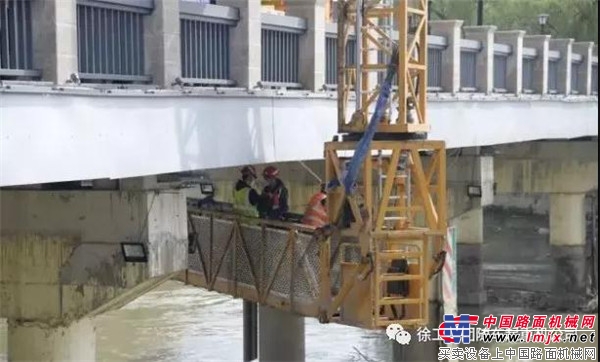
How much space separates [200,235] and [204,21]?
136 inches

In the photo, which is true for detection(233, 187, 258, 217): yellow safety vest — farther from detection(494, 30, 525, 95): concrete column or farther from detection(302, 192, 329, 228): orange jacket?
detection(494, 30, 525, 95): concrete column

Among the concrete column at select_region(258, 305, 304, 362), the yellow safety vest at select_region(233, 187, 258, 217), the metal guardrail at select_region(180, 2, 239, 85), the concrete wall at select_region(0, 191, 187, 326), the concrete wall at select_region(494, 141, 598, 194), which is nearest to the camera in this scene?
the concrete wall at select_region(0, 191, 187, 326)

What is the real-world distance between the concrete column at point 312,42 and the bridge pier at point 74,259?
8.63 feet

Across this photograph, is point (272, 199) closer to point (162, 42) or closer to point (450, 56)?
point (162, 42)

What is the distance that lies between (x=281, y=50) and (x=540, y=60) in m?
11.0

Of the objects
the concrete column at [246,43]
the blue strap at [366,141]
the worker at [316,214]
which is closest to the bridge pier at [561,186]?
the worker at [316,214]

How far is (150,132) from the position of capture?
9.05 m

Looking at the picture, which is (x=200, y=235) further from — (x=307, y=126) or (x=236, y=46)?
(x=236, y=46)

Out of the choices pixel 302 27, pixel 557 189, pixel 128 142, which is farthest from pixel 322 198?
pixel 557 189

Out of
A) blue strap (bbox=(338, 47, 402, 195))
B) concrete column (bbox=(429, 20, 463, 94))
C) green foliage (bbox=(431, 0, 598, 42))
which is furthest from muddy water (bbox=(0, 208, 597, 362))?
green foliage (bbox=(431, 0, 598, 42))

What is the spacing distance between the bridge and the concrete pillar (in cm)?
1

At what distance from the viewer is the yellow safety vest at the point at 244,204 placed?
12861mm

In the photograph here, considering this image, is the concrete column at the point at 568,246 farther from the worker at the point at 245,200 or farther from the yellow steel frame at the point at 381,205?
the yellow steel frame at the point at 381,205

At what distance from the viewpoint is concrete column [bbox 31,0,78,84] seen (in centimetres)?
793
